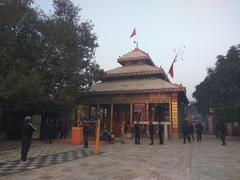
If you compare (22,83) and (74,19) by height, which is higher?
(74,19)

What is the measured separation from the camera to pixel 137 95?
23.0 m

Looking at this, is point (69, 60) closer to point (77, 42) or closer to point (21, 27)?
point (77, 42)

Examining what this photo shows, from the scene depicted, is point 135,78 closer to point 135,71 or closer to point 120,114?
point 135,71

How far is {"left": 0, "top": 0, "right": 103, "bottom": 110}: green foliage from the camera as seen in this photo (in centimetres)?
1609

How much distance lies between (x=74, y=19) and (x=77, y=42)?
2539mm

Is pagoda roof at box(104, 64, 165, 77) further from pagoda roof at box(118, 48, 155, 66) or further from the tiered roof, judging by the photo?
pagoda roof at box(118, 48, 155, 66)

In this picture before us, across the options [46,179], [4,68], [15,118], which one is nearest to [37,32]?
[4,68]

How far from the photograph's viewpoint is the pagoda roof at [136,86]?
69.7ft

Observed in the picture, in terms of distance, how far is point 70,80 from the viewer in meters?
19.5

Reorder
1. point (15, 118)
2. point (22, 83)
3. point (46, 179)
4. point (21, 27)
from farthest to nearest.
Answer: point (15, 118)
point (21, 27)
point (22, 83)
point (46, 179)

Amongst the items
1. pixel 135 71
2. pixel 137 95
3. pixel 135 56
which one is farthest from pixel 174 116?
pixel 135 56

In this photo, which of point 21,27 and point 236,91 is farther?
point 236,91

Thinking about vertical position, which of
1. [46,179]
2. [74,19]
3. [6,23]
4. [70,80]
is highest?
[74,19]

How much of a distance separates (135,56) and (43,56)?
1324 cm
